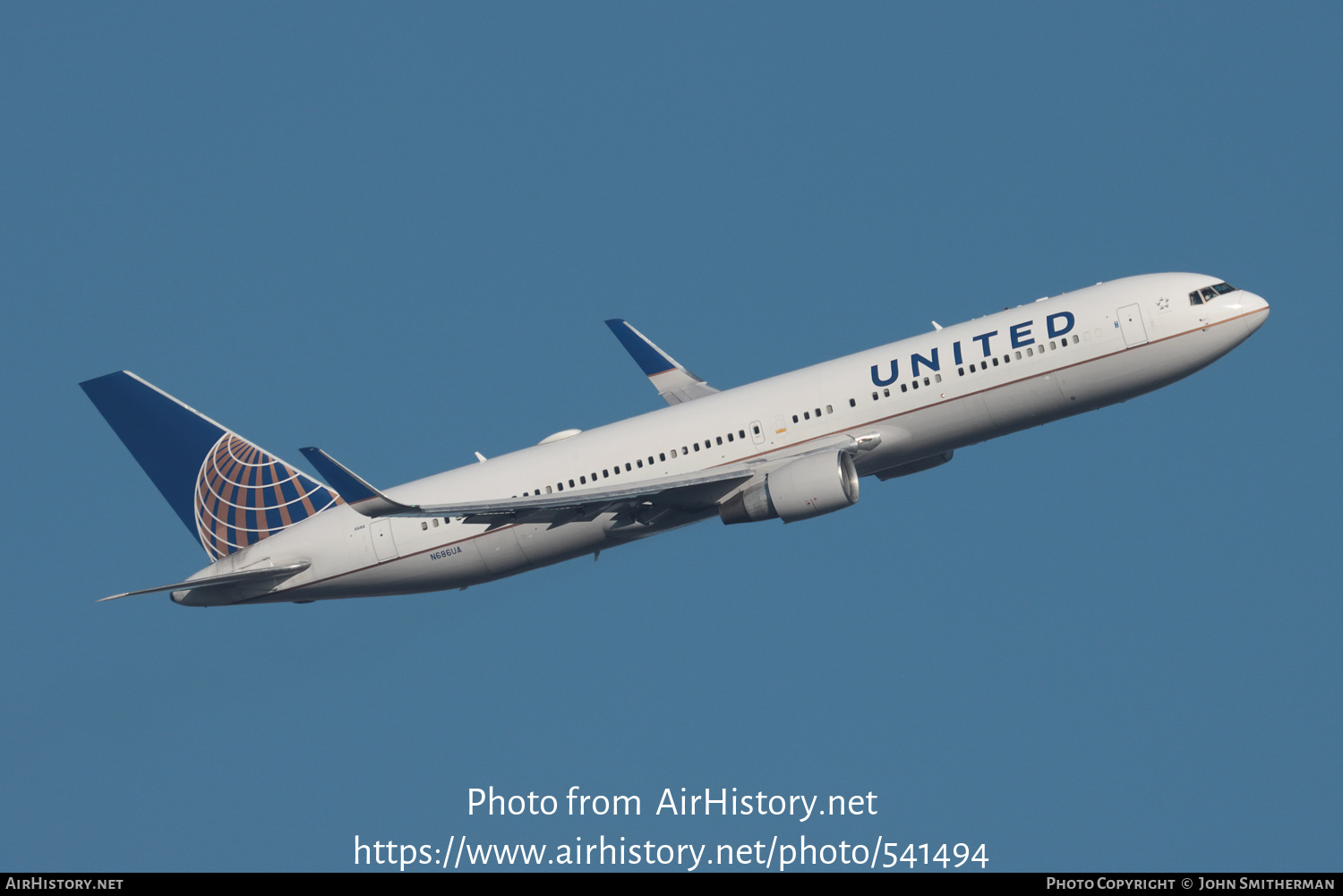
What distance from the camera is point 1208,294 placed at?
48344mm

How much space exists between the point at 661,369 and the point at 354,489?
20442 mm

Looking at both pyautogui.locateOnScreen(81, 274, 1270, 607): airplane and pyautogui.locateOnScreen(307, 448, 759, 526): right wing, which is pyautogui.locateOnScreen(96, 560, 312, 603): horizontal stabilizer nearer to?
pyautogui.locateOnScreen(81, 274, 1270, 607): airplane

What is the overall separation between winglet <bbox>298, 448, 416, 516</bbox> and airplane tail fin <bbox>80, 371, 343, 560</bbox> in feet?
37.6

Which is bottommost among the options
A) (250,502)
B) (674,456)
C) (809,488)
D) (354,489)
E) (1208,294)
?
(354,489)

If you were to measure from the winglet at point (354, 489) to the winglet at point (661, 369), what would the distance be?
1900cm

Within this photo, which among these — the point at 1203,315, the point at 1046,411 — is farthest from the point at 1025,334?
the point at 1203,315

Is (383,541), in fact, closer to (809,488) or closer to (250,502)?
(250,502)

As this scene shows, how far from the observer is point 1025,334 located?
1924 inches

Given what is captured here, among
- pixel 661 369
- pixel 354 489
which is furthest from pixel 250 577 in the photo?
pixel 661 369

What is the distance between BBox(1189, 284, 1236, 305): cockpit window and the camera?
Answer: 48.2m

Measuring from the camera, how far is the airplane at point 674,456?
48.2 metres

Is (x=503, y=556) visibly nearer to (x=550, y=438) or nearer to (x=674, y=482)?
(x=550, y=438)

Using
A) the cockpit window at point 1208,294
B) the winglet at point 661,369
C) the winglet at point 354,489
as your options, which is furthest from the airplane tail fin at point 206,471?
the cockpit window at point 1208,294

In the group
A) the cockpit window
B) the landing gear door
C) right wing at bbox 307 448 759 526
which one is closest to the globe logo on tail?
right wing at bbox 307 448 759 526
